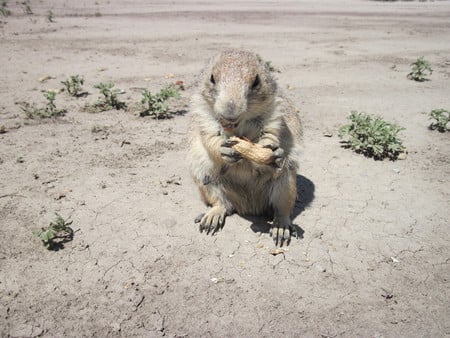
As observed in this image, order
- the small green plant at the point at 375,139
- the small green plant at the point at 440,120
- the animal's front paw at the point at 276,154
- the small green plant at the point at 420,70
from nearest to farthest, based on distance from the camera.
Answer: the animal's front paw at the point at 276,154, the small green plant at the point at 375,139, the small green plant at the point at 440,120, the small green plant at the point at 420,70

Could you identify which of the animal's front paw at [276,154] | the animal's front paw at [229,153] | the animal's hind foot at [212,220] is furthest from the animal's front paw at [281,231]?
the animal's front paw at [229,153]

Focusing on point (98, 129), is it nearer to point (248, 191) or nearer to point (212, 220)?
point (212, 220)

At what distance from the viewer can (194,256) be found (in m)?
3.20

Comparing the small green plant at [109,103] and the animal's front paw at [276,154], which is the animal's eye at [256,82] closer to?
the animal's front paw at [276,154]

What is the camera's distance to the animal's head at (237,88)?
283 centimetres

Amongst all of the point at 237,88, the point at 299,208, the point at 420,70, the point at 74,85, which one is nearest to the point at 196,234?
the point at 299,208

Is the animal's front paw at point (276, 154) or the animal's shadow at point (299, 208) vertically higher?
the animal's front paw at point (276, 154)

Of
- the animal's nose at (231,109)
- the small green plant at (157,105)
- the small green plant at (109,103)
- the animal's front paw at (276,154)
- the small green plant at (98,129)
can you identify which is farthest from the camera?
the small green plant at (109,103)

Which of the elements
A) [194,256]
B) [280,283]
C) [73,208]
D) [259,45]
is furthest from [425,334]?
[259,45]

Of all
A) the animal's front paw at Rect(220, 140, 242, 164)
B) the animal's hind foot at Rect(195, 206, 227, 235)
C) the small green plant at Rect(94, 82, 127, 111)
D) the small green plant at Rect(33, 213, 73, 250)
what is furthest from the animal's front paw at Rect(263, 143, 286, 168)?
the small green plant at Rect(94, 82, 127, 111)

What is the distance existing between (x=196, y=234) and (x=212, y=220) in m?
0.21

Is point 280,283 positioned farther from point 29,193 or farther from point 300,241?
point 29,193

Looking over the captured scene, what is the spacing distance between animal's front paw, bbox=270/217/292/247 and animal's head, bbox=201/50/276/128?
1055 millimetres

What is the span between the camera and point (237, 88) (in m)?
2.90
